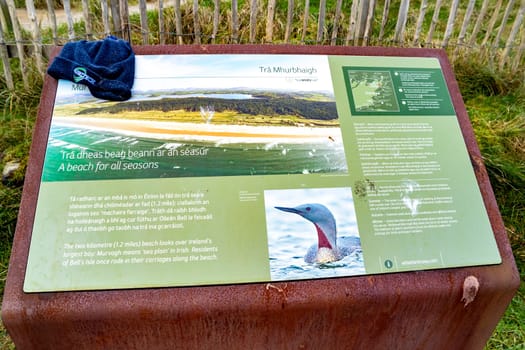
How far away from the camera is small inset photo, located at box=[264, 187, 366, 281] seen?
1.80 metres

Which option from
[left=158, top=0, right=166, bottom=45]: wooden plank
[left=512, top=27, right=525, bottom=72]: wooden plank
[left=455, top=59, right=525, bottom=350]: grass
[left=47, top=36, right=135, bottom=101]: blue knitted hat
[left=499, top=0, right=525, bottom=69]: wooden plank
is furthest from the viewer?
[left=512, top=27, right=525, bottom=72]: wooden plank

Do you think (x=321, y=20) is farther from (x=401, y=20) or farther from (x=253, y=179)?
(x=253, y=179)

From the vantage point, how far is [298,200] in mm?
1891

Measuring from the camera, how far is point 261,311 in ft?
5.78

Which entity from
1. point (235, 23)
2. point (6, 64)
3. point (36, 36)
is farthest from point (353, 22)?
point (6, 64)

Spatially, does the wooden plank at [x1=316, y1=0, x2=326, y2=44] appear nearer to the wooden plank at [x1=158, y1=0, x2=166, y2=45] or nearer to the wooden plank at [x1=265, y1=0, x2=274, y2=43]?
the wooden plank at [x1=265, y1=0, x2=274, y2=43]

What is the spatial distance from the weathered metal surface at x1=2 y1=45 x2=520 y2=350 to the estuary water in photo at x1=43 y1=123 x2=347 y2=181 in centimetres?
10

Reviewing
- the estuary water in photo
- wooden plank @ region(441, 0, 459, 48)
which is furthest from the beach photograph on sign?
wooden plank @ region(441, 0, 459, 48)

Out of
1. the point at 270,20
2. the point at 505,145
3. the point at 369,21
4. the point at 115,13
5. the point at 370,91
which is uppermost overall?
the point at 370,91

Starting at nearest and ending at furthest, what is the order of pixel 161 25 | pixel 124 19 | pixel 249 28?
pixel 124 19 < pixel 161 25 < pixel 249 28

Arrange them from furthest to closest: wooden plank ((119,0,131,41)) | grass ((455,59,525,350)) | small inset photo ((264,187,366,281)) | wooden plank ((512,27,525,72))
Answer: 1. wooden plank ((512,27,525,72))
2. wooden plank ((119,0,131,41))
3. grass ((455,59,525,350))
4. small inset photo ((264,187,366,281))

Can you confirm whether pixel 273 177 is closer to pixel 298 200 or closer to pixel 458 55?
pixel 298 200

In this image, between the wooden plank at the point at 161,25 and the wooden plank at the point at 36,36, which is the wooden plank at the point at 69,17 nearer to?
the wooden plank at the point at 36,36

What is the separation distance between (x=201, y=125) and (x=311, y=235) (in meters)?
0.66
